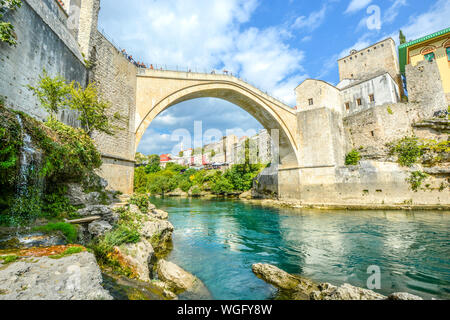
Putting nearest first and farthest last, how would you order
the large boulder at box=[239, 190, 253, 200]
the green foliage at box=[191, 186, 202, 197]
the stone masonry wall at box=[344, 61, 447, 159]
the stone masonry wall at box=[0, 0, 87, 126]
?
the stone masonry wall at box=[0, 0, 87, 126] → the stone masonry wall at box=[344, 61, 447, 159] → the large boulder at box=[239, 190, 253, 200] → the green foliage at box=[191, 186, 202, 197]

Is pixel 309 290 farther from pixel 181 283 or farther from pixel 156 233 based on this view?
pixel 156 233

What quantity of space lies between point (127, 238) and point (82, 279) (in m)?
2.27

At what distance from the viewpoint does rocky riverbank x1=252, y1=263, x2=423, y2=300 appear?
2.83 m

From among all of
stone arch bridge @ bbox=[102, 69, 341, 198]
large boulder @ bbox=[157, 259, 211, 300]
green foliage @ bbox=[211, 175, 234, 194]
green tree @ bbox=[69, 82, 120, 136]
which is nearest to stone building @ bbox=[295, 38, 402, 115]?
stone arch bridge @ bbox=[102, 69, 341, 198]

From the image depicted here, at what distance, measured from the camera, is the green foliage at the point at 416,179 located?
12.9 m

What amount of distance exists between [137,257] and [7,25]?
6.26 meters

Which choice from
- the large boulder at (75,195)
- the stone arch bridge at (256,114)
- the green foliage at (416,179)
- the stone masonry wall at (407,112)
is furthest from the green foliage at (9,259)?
the stone masonry wall at (407,112)

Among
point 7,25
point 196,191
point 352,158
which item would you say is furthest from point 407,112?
point 196,191

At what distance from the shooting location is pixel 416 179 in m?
13.1

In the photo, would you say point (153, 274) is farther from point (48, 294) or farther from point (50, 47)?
point (50, 47)

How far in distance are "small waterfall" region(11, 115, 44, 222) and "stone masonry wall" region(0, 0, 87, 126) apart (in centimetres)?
231

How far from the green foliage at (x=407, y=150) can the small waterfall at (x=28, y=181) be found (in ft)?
61.0

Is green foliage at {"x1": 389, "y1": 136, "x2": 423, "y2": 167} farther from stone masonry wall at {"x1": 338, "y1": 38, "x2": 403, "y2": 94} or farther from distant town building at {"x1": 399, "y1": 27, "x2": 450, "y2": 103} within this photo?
stone masonry wall at {"x1": 338, "y1": 38, "x2": 403, "y2": 94}

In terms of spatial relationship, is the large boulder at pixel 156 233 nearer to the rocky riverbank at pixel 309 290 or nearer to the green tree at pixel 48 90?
the rocky riverbank at pixel 309 290
